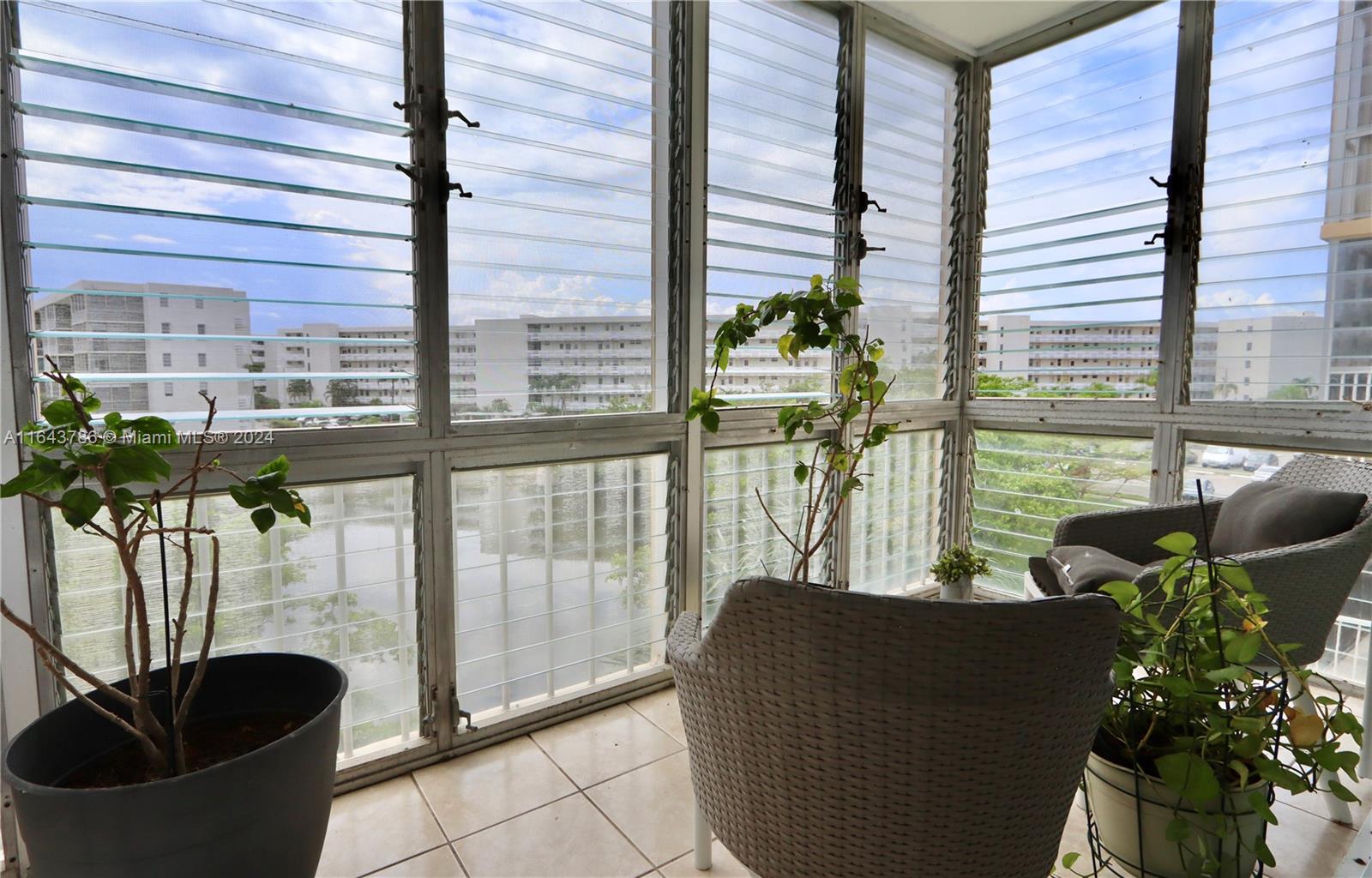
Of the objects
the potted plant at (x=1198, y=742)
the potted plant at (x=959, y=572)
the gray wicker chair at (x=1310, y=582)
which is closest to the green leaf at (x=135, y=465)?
the potted plant at (x=1198, y=742)

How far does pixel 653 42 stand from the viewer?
7.74ft

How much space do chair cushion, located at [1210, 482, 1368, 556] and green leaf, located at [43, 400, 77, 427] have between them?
8.69 feet

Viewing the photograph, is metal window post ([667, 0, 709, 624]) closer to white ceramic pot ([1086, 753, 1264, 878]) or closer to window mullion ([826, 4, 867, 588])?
window mullion ([826, 4, 867, 588])

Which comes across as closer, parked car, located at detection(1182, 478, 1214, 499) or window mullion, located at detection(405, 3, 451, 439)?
window mullion, located at detection(405, 3, 451, 439)

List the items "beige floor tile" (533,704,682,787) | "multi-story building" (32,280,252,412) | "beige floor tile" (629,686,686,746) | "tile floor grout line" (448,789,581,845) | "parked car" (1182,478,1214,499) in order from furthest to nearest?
"parked car" (1182,478,1214,499) < "beige floor tile" (629,686,686,746) < "beige floor tile" (533,704,682,787) < "tile floor grout line" (448,789,581,845) < "multi-story building" (32,280,252,412)

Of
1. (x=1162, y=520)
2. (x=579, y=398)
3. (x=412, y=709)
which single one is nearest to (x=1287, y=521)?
(x=1162, y=520)

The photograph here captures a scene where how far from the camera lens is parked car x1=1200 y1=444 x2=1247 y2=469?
2582 millimetres

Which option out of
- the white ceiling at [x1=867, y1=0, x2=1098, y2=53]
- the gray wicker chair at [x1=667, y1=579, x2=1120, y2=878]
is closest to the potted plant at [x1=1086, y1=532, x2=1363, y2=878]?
the gray wicker chair at [x1=667, y1=579, x2=1120, y2=878]

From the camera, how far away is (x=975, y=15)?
2975mm

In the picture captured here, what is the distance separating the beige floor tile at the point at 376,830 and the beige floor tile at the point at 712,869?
568mm

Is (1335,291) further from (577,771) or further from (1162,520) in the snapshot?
(577,771)

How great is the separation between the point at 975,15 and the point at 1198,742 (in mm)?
2905

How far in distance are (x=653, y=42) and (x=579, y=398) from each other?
1197mm

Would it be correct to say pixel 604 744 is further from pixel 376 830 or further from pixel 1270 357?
pixel 1270 357
